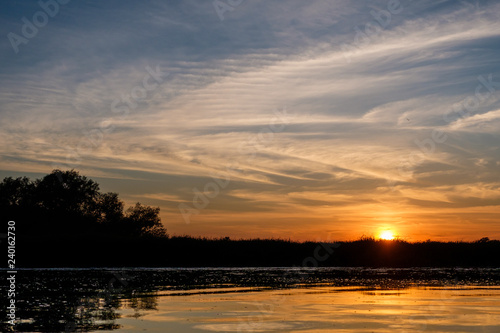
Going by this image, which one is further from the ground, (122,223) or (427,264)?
(122,223)

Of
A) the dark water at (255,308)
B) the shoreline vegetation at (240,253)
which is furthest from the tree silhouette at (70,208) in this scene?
the dark water at (255,308)

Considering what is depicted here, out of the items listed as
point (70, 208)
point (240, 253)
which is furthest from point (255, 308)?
point (70, 208)

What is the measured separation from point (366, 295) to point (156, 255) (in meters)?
52.5

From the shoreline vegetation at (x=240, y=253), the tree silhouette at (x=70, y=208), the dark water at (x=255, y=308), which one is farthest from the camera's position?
the tree silhouette at (x=70, y=208)

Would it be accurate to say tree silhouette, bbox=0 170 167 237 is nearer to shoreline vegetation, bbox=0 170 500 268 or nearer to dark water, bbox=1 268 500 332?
shoreline vegetation, bbox=0 170 500 268

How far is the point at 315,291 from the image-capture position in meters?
33.9

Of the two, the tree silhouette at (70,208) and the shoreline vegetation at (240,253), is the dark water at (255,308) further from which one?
the tree silhouette at (70,208)

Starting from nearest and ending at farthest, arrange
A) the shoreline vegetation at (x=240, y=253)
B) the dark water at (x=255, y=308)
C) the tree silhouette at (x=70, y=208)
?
1. the dark water at (x=255, y=308)
2. the shoreline vegetation at (x=240, y=253)
3. the tree silhouette at (x=70, y=208)

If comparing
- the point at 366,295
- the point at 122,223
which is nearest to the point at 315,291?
the point at 366,295

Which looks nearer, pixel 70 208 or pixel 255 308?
pixel 255 308

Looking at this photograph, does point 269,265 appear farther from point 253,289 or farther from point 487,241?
point 253,289

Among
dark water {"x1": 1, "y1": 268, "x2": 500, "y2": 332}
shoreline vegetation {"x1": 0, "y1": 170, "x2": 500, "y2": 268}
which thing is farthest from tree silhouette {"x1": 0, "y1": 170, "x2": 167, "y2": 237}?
dark water {"x1": 1, "y1": 268, "x2": 500, "y2": 332}

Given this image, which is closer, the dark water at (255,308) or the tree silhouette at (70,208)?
the dark water at (255,308)

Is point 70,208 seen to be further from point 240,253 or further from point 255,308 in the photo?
point 255,308
